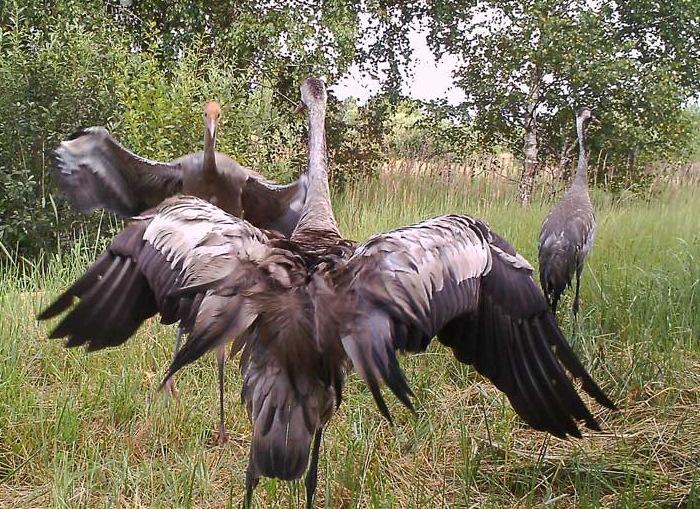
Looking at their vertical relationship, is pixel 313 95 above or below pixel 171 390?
above

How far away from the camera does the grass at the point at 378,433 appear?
300 centimetres

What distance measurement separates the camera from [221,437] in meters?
3.56

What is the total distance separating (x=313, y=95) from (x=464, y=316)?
75.6 inches

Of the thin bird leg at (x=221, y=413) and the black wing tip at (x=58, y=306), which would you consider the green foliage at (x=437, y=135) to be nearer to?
the thin bird leg at (x=221, y=413)

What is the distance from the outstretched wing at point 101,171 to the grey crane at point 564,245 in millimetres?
2953

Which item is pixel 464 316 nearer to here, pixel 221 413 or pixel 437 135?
pixel 221 413

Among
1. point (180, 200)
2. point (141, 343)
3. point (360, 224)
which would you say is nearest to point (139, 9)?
point (360, 224)

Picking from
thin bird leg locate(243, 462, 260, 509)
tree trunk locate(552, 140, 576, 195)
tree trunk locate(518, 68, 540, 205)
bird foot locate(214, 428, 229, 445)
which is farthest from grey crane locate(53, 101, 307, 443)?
tree trunk locate(518, 68, 540, 205)

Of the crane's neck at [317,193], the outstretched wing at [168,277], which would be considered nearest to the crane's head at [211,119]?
the crane's neck at [317,193]

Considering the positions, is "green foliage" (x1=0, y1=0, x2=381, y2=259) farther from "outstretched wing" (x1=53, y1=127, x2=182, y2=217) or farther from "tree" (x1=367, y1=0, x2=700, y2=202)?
"tree" (x1=367, y1=0, x2=700, y2=202)

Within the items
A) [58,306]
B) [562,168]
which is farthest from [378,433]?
[562,168]

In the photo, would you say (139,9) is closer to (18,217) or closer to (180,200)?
(18,217)

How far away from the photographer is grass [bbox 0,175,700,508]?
300 cm

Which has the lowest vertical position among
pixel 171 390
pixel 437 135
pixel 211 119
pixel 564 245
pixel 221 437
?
pixel 221 437
